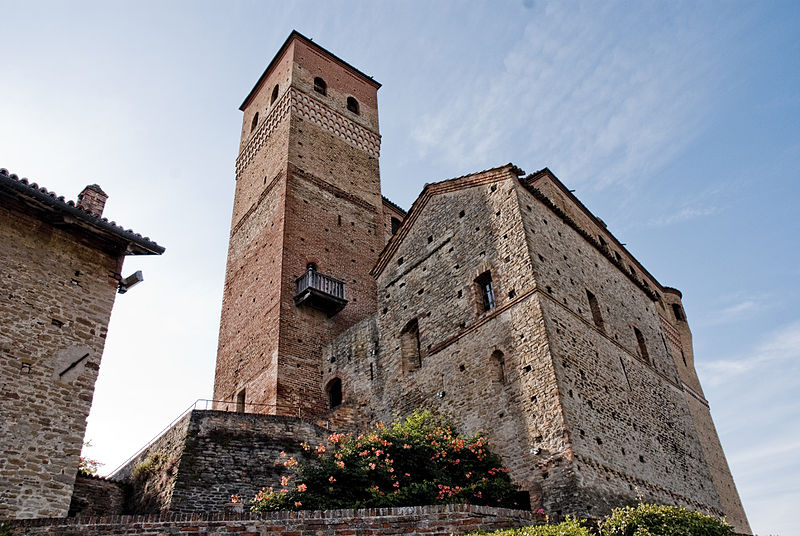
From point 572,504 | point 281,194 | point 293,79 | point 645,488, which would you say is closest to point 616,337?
point 645,488

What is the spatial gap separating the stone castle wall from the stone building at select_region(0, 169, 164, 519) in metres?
0.01

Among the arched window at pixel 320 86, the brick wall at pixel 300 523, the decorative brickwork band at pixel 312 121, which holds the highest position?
the arched window at pixel 320 86

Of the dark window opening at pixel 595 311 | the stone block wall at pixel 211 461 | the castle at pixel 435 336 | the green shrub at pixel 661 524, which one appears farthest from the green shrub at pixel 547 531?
the dark window opening at pixel 595 311

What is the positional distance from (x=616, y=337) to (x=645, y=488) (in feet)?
13.6

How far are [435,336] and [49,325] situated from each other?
8.66 meters

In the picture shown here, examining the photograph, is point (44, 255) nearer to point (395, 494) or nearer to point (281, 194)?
point (395, 494)

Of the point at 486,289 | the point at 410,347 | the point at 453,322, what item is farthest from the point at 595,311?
the point at 410,347

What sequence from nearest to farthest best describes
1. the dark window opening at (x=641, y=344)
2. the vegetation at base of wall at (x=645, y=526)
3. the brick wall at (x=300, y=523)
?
the brick wall at (x=300, y=523) → the vegetation at base of wall at (x=645, y=526) → the dark window opening at (x=641, y=344)

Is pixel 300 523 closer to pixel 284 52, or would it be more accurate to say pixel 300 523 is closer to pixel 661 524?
pixel 661 524

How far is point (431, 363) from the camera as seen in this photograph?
49.3 feet

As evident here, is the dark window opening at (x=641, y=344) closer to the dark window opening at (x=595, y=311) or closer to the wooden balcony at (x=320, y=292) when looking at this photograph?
the dark window opening at (x=595, y=311)

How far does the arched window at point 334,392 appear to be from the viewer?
1792 centimetres

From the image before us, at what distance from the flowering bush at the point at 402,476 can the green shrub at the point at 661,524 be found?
95.1 inches

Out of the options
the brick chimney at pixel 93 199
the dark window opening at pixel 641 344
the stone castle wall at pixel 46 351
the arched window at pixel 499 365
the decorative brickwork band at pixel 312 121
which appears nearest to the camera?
the stone castle wall at pixel 46 351
